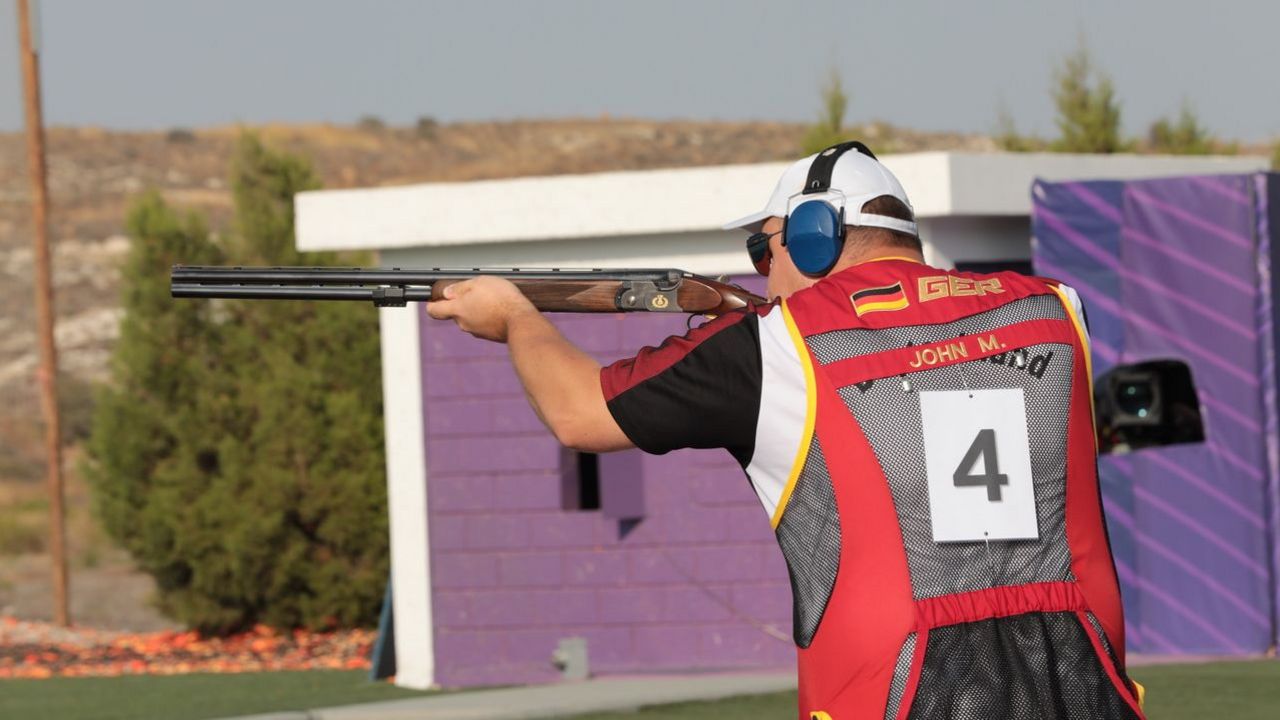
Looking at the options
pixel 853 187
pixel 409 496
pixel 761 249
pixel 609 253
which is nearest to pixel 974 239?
pixel 609 253

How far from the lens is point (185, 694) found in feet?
42.7

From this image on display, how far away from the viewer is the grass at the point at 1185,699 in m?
9.70

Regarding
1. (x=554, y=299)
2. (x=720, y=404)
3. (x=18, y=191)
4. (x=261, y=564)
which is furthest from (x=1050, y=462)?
(x=18, y=191)

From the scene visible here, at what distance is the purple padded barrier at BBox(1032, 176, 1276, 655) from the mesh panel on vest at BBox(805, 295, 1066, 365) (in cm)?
802

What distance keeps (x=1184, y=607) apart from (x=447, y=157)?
61.7 meters

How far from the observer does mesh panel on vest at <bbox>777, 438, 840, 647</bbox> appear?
12.0 feet

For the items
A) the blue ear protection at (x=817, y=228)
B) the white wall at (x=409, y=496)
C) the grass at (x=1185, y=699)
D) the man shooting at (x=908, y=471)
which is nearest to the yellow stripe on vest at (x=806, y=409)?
the man shooting at (x=908, y=471)

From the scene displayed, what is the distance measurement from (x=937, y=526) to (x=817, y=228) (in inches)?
24.3

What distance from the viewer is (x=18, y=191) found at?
2447 inches

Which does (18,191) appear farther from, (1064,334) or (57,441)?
(1064,334)

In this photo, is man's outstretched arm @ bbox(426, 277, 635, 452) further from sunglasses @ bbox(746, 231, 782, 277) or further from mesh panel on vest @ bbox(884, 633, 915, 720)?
mesh panel on vest @ bbox(884, 633, 915, 720)

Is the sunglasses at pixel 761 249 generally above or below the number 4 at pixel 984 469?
above

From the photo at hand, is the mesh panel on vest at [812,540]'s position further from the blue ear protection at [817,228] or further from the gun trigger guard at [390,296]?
the gun trigger guard at [390,296]

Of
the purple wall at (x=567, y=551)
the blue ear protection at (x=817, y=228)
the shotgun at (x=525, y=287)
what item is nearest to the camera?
the blue ear protection at (x=817, y=228)
